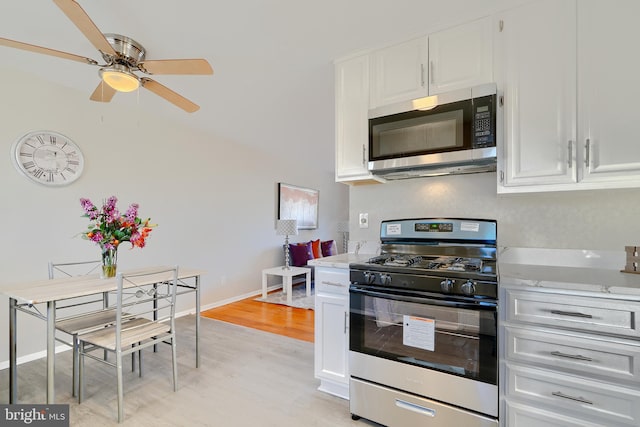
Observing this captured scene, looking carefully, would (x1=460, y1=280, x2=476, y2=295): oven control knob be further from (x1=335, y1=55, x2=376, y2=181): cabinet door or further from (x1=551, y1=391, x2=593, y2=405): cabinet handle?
(x1=335, y1=55, x2=376, y2=181): cabinet door

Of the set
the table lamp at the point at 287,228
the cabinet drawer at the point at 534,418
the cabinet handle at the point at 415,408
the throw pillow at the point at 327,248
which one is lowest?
the cabinet handle at the point at 415,408

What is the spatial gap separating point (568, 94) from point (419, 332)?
155 centimetres

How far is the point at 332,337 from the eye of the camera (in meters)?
2.03

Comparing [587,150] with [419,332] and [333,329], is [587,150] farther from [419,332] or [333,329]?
[333,329]

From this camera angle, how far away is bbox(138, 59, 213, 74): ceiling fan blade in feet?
5.94

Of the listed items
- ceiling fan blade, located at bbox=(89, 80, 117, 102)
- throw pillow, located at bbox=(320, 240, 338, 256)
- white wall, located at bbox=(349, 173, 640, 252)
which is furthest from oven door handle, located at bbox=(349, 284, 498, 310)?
throw pillow, located at bbox=(320, 240, 338, 256)

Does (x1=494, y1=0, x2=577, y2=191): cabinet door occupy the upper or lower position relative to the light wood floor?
upper

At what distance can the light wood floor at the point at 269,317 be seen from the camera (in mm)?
3395

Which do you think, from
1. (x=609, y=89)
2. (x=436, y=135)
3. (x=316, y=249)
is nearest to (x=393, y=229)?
(x=436, y=135)

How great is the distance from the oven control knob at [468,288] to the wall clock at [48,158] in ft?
11.3

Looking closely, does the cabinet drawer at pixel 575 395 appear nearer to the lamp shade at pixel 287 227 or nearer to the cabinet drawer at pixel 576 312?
Result: the cabinet drawer at pixel 576 312

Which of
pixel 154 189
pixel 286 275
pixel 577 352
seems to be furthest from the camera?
pixel 286 275

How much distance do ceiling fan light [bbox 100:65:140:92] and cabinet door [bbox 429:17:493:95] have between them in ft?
6.57

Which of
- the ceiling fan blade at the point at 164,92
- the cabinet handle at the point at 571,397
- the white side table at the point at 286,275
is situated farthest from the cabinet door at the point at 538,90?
the white side table at the point at 286,275
